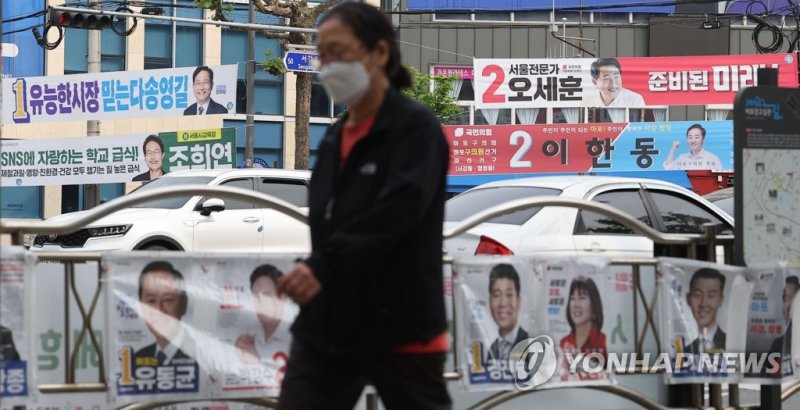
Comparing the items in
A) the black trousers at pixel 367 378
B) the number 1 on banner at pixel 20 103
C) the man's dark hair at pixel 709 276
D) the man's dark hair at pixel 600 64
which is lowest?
the black trousers at pixel 367 378

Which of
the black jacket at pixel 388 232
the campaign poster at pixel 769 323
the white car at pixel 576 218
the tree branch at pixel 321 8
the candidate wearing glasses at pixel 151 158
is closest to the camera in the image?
the black jacket at pixel 388 232

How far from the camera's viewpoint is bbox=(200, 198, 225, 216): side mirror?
13922 millimetres

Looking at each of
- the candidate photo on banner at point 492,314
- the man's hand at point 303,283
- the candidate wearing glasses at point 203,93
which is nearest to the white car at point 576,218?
the candidate photo on banner at point 492,314

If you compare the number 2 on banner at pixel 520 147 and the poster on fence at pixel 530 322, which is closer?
the poster on fence at pixel 530 322

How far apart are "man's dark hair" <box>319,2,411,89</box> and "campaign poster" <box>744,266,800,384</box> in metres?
3.27

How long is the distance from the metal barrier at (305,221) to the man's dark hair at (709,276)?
7.5 inches

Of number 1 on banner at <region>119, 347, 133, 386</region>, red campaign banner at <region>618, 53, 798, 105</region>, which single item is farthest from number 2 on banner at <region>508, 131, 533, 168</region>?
number 1 on banner at <region>119, 347, 133, 386</region>

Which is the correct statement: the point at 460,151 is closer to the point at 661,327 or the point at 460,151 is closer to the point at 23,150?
the point at 23,150

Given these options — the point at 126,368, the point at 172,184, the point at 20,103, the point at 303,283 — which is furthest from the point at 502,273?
the point at 20,103

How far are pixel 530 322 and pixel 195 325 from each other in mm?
1567

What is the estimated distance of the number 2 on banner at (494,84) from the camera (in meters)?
30.8

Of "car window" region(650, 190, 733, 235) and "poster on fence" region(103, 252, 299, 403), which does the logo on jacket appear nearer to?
"poster on fence" region(103, 252, 299, 403)

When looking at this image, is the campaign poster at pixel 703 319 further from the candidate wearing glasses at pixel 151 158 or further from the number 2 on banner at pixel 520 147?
the number 2 on banner at pixel 520 147

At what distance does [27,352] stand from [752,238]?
3594 millimetres
